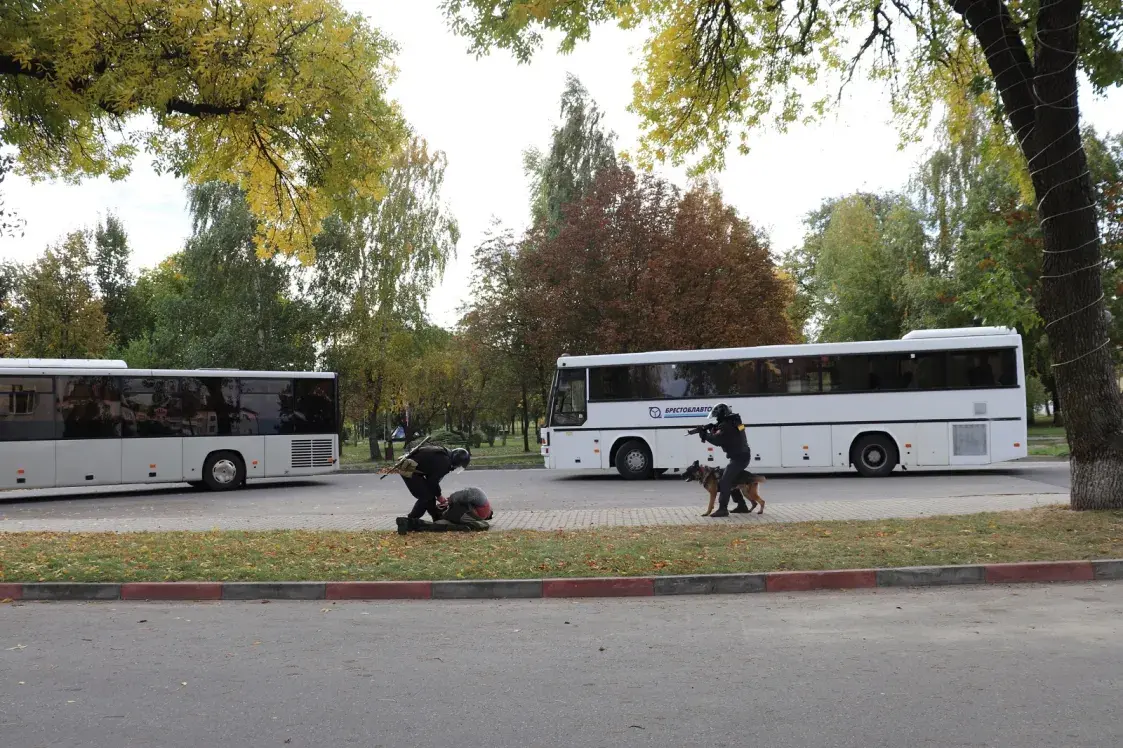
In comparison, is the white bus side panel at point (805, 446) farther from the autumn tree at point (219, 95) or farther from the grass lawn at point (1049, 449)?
the autumn tree at point (219, 95)

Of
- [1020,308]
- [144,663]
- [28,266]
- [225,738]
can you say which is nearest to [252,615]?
[144,663]

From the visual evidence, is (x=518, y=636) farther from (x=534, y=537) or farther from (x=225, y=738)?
(x=534, y=537)

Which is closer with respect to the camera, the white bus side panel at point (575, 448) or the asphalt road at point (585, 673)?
the asphalt road at point (585, 673)

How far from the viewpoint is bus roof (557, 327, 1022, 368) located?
20219 millimetres

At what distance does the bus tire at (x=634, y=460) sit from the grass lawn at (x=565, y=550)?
Result: 10.7 m

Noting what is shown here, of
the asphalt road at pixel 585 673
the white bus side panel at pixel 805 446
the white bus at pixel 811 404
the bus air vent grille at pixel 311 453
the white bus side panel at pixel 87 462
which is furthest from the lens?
the bus air vent grille at pixel 311 453

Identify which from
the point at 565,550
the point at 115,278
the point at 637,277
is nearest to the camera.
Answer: the point at 565,550

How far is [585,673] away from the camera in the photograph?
5207 millimetres

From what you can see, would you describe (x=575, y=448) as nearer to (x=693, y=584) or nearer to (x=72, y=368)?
(x=72, y=368)

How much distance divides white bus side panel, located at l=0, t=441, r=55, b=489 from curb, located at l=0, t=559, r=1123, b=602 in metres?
14.1

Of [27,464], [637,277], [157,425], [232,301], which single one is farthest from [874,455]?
[232,301]

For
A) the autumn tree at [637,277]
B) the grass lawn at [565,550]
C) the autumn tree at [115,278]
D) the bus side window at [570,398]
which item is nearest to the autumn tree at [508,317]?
the autumn tree at [637,277]

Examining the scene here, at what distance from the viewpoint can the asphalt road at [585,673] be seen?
163 inches

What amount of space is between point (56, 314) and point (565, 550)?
42.9 meters
